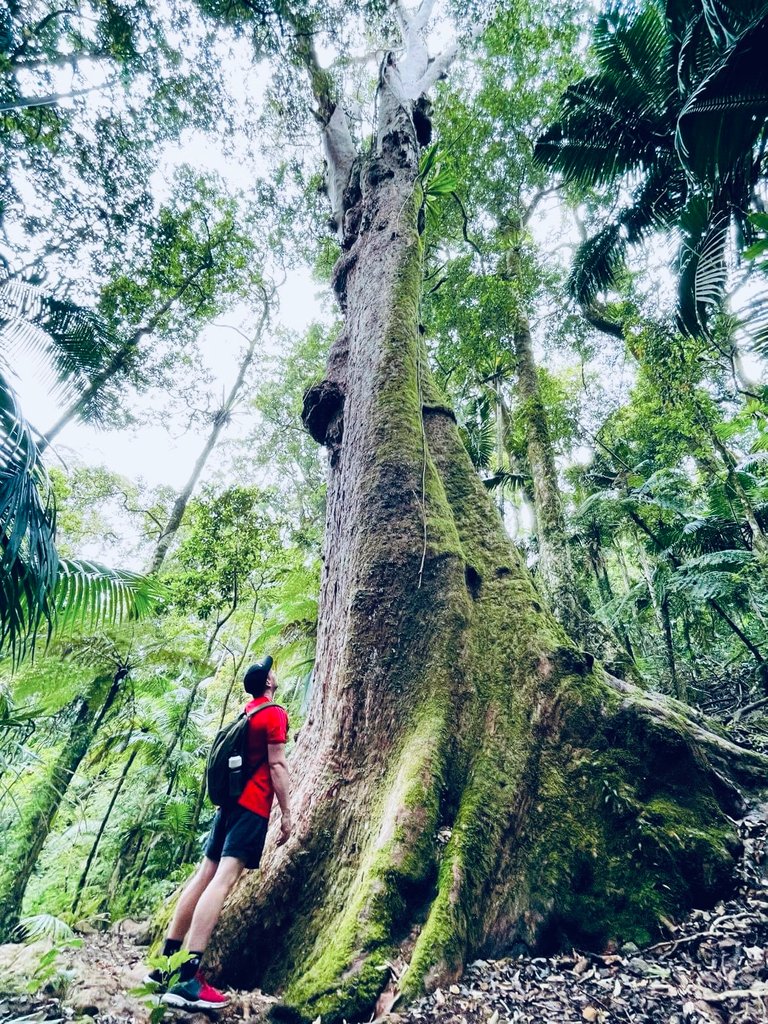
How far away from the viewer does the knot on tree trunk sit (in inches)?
191

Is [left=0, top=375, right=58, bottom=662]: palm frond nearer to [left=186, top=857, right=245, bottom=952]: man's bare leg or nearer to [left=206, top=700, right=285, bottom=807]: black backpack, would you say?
[left=206, top=700, right=285, bottom=807]: black backpack

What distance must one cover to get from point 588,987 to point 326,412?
4.49 m

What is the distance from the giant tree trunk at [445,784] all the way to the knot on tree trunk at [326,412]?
918 millimetres

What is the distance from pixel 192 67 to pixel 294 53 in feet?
5.93

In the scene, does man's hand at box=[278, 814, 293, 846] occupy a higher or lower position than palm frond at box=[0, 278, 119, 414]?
lower

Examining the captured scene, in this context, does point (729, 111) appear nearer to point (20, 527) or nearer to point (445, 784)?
point (445, 784)

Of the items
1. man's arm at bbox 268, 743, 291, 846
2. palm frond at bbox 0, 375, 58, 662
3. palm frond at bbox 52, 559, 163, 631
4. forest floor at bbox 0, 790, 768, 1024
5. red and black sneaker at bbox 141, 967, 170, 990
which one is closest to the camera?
forest floor at bbox 0, 790, 768, 1024

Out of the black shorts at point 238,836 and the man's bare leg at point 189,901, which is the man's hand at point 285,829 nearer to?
the black shorts at point 238,836

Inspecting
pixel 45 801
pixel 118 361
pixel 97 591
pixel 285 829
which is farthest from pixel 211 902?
pixel 118 361

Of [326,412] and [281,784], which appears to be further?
[326,412]

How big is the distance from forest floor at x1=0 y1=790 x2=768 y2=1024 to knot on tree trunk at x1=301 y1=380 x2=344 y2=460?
12.6 feet

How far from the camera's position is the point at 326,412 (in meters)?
4.98

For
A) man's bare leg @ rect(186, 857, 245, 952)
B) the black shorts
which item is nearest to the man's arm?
the black shorts

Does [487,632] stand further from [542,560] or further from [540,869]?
[542,560]
